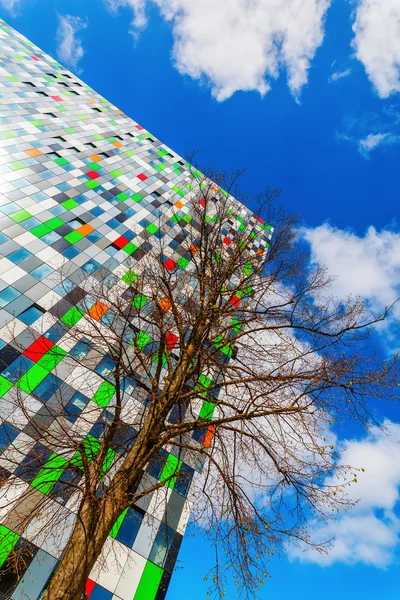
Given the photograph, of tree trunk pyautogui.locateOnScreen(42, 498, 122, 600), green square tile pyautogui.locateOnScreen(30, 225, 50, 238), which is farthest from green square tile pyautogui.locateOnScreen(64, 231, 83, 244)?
tree trunk pyautogui.locateOnScreen(42, 498, 122, 600)

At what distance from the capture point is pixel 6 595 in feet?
32.5

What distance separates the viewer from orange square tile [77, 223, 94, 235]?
71.1 feet

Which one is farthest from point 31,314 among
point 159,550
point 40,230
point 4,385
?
point 159,550

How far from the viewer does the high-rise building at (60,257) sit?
10602mm

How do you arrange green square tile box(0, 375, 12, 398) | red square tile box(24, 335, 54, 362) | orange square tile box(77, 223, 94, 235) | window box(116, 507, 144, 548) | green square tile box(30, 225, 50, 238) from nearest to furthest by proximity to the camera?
1. window box(116, 507, 144, 548)
2. green square tile box(0, 375, 12, 398)
3. red square tile box(24, 335, 54, 362)
4. green square tile box(30, 225, 50, 238)
5. orange square tile box(77, 223, 94, 235)

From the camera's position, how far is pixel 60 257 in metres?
19.1

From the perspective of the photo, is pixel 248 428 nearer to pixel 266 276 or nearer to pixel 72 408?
pixel 266 276

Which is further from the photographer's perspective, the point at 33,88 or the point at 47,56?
the point at 47,56

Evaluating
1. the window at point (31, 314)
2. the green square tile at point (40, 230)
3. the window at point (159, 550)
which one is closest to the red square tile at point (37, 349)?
the window at point (31, 314)

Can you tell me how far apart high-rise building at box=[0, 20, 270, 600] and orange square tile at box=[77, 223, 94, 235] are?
0.11 m

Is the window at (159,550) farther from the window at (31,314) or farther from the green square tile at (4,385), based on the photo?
the window at (31,314)

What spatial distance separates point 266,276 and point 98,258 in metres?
14.8

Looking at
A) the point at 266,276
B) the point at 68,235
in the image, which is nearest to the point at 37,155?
the point at 68,235

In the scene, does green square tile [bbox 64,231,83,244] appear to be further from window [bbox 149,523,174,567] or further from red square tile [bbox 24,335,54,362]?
window [bbox 149,523,174,567]
